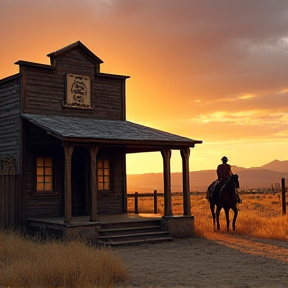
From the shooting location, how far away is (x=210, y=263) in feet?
39.0

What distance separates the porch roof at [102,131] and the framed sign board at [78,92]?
60 cm

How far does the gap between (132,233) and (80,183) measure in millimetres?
4066

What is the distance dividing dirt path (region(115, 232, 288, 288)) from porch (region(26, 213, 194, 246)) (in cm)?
54

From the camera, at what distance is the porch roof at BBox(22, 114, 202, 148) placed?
50.2 feet

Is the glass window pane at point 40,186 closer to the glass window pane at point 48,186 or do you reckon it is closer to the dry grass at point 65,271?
the glass window pane at point 48,186

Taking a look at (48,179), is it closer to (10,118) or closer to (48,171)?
(48,171)

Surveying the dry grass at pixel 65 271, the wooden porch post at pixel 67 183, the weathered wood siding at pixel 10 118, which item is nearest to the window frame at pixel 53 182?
the weathered wood siding at pixel 10 118

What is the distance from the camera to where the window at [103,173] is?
19703mm

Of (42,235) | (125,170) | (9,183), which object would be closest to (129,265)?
(42,235)

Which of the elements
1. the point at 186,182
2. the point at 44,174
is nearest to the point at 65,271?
the point at 186,182

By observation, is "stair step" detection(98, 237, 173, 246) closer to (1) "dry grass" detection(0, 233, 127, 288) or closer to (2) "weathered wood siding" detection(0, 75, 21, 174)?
(1) "dry grass" detection(0, 233, 127, 288)

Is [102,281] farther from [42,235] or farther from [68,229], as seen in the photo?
[42,235]

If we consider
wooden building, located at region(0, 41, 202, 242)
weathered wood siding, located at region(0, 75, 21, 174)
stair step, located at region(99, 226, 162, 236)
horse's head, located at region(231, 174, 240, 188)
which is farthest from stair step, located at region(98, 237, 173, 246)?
weathered wood siding, located at region(0, 75, 21, 174)

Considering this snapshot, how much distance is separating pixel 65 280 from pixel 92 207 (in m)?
6.64
